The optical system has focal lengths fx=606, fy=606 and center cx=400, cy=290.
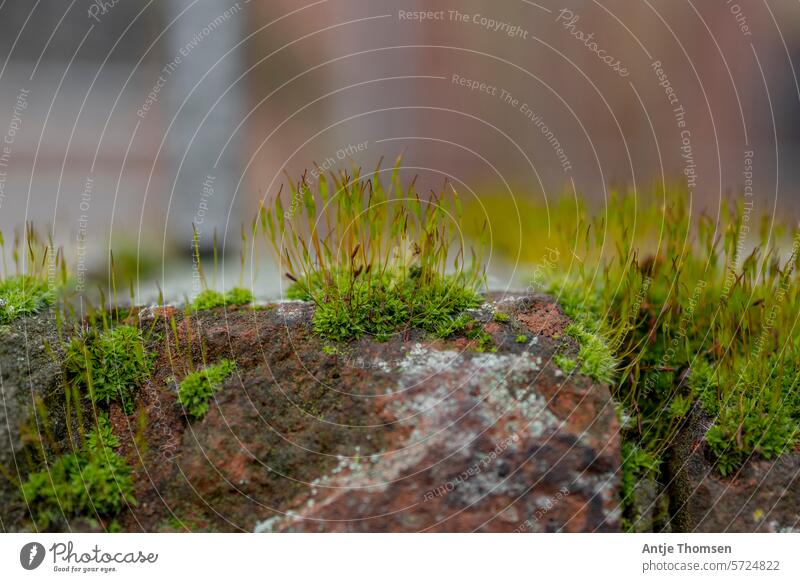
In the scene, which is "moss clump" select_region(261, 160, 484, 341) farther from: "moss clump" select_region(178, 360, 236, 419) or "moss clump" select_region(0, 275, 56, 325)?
"moss clump" select_region(0, 275, 56, 325)

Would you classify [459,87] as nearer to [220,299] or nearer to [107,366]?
[220,299]

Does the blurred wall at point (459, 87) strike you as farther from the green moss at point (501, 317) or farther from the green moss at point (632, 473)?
the green moss at point (632, 473)

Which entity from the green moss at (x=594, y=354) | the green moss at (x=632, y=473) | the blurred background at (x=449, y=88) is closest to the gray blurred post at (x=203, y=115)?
the blurred background at (x=449, y=88)

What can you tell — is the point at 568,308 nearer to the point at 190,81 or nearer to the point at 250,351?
the point at 250,351

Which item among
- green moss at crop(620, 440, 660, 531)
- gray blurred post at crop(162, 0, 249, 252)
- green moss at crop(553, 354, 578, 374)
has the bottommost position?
green moss at crop(620, 440, 660, 531)

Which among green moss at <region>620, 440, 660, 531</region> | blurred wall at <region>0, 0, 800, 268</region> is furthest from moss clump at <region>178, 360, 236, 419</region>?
blurred wall at <region>0, 0, 800, 268</region>
